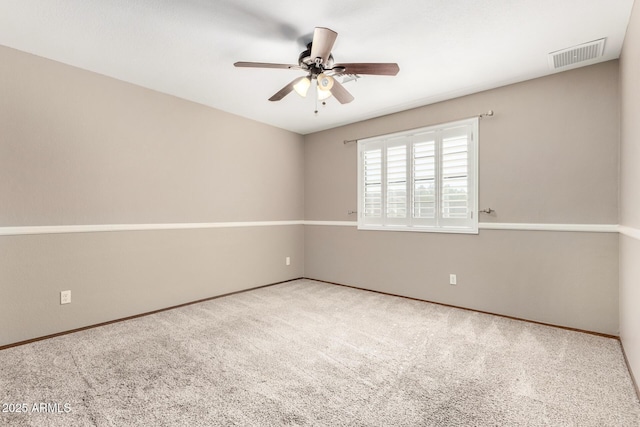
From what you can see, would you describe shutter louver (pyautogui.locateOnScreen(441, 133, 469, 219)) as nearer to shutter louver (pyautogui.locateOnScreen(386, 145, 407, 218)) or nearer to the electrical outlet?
shutter louver (pyautogui.locateOnScreen(386, 145, 407, 218))

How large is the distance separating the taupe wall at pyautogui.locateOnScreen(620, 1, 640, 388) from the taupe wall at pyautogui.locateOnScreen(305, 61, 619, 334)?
223 mm

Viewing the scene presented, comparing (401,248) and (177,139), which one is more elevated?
(177,139)

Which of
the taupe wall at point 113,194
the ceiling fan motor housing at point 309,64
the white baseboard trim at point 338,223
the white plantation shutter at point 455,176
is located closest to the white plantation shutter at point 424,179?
the white plantation shutter at point 455,176

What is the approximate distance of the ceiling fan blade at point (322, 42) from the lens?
194 centimetres

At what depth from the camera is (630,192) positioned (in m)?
2.15

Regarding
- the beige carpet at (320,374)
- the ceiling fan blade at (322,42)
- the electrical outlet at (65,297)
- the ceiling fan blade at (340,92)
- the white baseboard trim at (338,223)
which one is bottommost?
the beige carpet at (320,374)

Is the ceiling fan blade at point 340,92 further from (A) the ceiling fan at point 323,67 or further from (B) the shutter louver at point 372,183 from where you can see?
(B) the shutter louver at point 372,183

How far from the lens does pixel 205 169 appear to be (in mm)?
3982

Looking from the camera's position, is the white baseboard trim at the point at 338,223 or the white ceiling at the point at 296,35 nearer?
the white ceiling at the point at 296,35

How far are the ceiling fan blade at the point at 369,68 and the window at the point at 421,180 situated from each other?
1.75 meters

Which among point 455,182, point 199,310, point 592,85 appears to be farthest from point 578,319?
point 199,310

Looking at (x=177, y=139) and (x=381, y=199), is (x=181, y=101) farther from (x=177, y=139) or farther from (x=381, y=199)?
(x=381, y=199)

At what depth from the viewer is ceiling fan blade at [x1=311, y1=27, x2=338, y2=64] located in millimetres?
1945

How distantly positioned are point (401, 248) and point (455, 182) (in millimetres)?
1112
